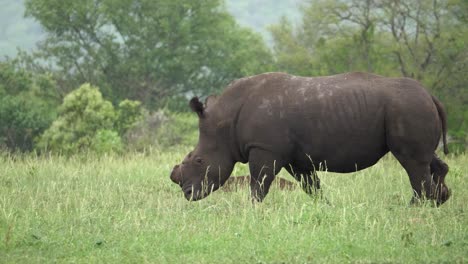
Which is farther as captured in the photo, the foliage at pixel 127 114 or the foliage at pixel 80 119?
the foliage at pixel 127 114

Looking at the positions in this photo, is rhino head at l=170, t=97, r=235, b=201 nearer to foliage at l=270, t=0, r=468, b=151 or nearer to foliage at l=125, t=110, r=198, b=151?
foliage at l=125, t=110, r=198, b=151

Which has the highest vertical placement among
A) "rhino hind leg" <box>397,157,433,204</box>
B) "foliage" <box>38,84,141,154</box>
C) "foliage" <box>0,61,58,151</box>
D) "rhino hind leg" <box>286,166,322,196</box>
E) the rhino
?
the rhino

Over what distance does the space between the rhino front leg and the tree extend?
4176 cm

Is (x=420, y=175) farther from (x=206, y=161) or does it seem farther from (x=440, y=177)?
(x=206, y=161)

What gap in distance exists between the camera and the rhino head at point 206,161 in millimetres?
10250

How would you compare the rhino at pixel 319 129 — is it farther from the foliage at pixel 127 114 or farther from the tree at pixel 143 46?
the tree at pixel 143 46

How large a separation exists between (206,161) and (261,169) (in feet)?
3.10

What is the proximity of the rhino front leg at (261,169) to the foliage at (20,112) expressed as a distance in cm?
2377

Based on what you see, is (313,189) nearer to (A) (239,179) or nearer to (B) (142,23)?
(A) (239,179)

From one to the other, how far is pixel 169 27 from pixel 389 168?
135 ft

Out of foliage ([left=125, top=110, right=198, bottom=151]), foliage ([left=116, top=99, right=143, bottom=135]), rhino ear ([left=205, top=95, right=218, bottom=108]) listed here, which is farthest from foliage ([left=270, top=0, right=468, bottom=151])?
→ rhino ear ([left=205, top=95, right=218, bottom=108])

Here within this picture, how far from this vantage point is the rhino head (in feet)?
33.6

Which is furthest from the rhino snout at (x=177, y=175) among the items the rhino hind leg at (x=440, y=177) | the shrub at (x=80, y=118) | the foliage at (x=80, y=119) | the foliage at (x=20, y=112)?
the foliage at (x=20, y=112)

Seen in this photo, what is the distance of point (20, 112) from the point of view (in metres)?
35.3
